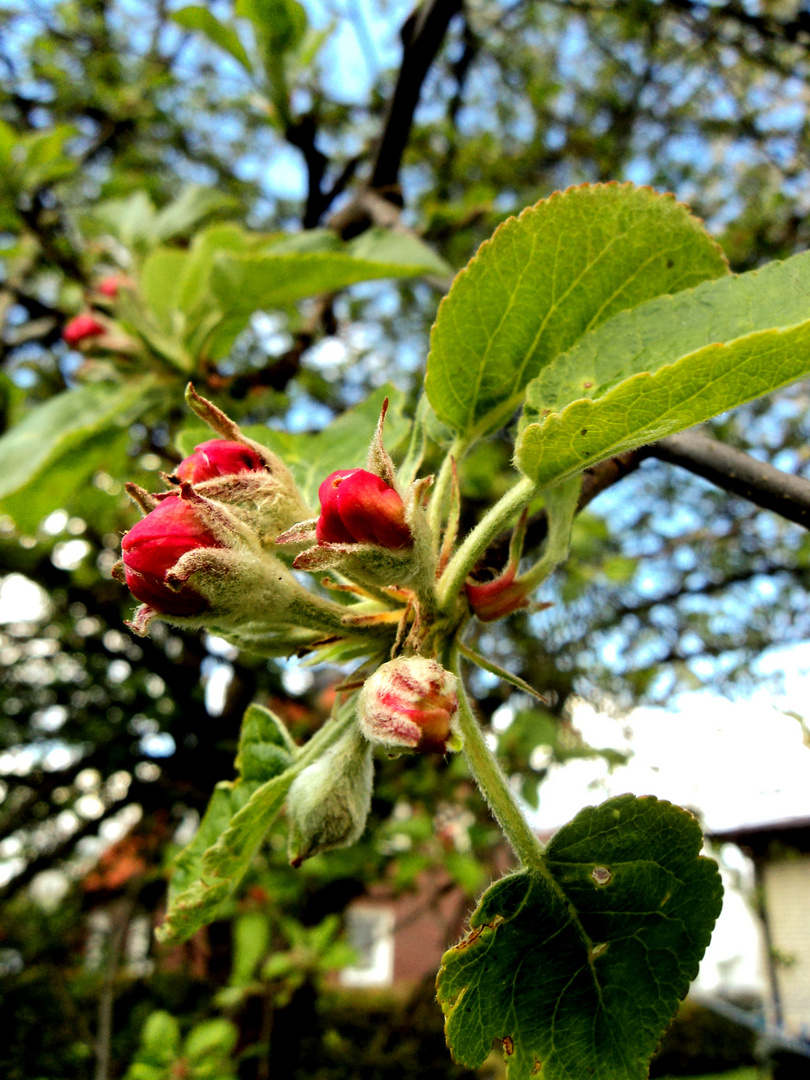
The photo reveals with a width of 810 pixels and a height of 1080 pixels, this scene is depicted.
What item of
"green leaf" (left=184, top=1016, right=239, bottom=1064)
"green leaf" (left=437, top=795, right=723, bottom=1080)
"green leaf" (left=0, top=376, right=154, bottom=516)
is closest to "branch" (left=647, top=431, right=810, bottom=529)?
"green leaf" (left=437, top=795, right=723, bottom=1080)

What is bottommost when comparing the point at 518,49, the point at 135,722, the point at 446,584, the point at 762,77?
the point at 135,722

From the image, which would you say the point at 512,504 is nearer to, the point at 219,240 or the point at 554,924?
the point at 554,924

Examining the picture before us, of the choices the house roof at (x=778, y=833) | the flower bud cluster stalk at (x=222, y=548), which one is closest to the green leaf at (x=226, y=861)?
the flower bud cluster stalk at (x=222, y=548)

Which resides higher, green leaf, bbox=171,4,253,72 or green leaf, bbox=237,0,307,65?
green leaf, bbox=237,0,307,65

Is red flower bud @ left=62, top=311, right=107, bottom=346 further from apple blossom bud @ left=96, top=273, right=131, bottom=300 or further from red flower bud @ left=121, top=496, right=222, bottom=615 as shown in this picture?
red flower bud @ left=121, top=496, right=222, bottom=615

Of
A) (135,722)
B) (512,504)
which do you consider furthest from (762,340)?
(135,722)
